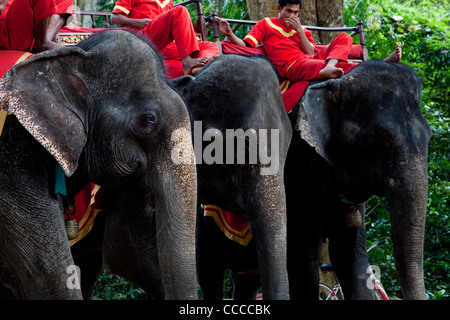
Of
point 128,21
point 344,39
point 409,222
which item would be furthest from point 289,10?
point 409,222

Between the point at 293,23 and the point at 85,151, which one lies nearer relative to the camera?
the point at 85,151

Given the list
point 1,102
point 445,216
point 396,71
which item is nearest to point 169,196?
point 1,102

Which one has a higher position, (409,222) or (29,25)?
(29,25)

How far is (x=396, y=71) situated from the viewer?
510 centimetres

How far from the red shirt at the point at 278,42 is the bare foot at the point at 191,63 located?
2.95 ft

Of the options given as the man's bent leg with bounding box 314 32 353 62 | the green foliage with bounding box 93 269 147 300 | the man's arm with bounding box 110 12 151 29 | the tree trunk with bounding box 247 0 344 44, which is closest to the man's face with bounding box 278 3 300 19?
the man's bent leg with bounding box 314 32 353 62

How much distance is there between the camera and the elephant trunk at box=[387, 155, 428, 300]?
449 centimetres

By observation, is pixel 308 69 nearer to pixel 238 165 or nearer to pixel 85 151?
pixel 238 165

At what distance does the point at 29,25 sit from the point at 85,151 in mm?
682

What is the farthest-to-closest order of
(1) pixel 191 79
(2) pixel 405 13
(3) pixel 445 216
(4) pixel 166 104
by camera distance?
1. (2) pixel 405 13
2. (3) pixel 445 216
3. (1) pixel 191 79
4. (4) pixel 166 104

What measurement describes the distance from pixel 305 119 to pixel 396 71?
0.62 meters

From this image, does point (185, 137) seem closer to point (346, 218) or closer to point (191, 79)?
point (191, 79)

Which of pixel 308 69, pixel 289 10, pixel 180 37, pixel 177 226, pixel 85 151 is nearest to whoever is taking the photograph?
pixel 177 226

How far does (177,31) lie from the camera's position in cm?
482
